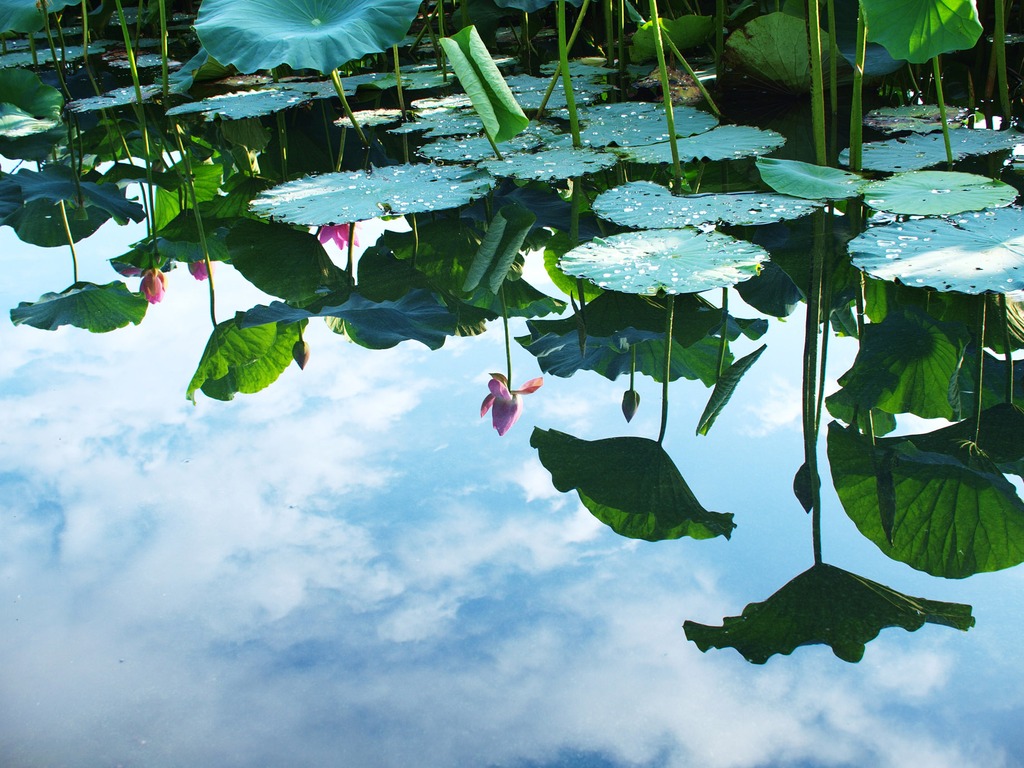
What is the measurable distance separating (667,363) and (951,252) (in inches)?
25.0

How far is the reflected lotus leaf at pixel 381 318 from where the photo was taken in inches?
70.1

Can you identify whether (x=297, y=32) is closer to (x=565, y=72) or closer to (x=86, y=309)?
(x=565, y=72)

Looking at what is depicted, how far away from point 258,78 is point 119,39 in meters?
2.90

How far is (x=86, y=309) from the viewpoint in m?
2.03

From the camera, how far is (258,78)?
457 cm

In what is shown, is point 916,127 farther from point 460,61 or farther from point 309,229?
point 309,229

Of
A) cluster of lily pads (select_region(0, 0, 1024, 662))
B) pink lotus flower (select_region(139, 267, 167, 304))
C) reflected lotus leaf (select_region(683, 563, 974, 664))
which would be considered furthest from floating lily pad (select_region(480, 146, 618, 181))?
reflected lotus leaf (select_region(683, 563, 974, 664))

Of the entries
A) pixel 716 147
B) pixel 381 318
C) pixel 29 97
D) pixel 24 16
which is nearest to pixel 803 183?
pixel 716 147

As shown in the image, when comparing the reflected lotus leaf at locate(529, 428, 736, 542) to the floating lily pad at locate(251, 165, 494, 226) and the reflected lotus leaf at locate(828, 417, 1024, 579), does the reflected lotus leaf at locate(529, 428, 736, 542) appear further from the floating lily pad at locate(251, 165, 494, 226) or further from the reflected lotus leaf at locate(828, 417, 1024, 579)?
the floating lily pad at locate(251, 165, 494, 226)

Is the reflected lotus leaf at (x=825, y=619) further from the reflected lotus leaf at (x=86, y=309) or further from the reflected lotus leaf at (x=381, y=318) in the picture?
the reflected lotus leaf at (x=86, y=309)

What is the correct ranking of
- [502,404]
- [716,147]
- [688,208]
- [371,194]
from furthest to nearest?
[716,147]
[371,194]
[688,208]
[502,404]

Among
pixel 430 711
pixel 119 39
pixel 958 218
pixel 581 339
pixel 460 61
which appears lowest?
pixel 430 711

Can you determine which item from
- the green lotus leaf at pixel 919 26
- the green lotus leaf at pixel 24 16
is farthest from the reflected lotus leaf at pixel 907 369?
the green lotus leaf at pixel 24 16

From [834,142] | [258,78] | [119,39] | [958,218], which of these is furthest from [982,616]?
[119,39]
